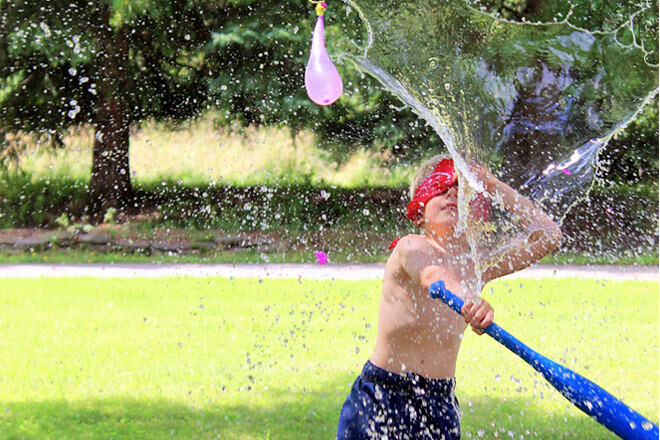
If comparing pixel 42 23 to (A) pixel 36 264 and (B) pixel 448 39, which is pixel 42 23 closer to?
(A) pixel 36 264

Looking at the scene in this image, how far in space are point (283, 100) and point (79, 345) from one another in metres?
5.66

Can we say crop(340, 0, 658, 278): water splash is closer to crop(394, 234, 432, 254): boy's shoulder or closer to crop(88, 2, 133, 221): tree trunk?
crop(394, 234, 432, 254): boy's shoulder

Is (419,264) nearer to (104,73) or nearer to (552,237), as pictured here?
(552,237)

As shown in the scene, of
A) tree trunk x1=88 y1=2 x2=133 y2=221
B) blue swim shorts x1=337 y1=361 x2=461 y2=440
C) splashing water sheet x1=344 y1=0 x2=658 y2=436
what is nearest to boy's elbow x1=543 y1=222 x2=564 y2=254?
splashing water sheet x1=344 y1=0 x2=658 y2=436

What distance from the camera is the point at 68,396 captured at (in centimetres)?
441

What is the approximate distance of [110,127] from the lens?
11703 millimetres

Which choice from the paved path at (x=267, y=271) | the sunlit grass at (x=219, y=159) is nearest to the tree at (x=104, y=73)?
the sunlit grass at (x=219, y=159)

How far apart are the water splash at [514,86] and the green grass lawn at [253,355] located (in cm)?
152

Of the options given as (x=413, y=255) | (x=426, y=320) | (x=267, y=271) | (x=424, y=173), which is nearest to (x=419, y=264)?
(x=413, y=255)

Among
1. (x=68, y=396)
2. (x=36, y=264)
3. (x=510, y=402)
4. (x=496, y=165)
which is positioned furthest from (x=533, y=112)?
(x=36, y=264)

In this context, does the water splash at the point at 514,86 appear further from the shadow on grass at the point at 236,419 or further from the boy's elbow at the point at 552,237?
the shadow on grass at the point at 236,419

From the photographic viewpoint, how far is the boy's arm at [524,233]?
2.75m

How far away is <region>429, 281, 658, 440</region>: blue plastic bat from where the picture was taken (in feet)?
5.75

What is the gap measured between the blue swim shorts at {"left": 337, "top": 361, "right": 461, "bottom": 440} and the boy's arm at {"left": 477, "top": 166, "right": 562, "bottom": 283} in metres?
0.46
